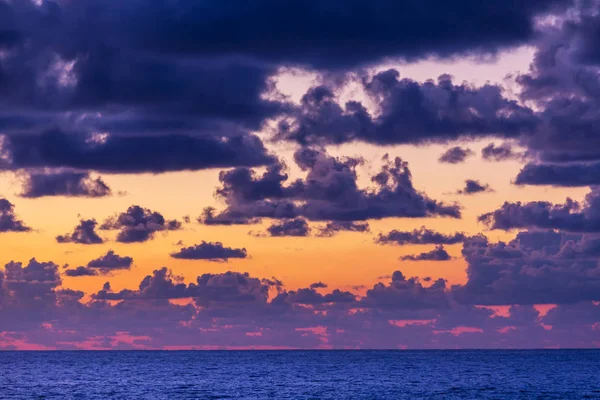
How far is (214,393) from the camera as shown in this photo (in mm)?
188000

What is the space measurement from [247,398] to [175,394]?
53.3ft

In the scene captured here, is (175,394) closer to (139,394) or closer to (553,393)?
(139,394)

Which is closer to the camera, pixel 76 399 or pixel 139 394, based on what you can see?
pixel 76 399

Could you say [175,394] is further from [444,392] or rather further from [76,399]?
[444,392]

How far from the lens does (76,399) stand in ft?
574

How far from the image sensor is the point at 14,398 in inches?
6929

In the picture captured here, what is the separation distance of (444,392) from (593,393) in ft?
87.8

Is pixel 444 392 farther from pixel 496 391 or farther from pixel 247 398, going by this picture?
pixel 247 398

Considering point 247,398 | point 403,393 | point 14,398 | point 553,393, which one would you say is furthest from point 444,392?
point 14,398

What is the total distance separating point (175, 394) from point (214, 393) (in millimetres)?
6795

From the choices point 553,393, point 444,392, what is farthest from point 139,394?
point 553,393

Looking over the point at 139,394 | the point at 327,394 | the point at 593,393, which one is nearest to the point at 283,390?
the point at 327,394

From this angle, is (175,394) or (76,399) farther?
(175,394)

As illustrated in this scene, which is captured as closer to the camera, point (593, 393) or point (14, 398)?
point (14, 398)
